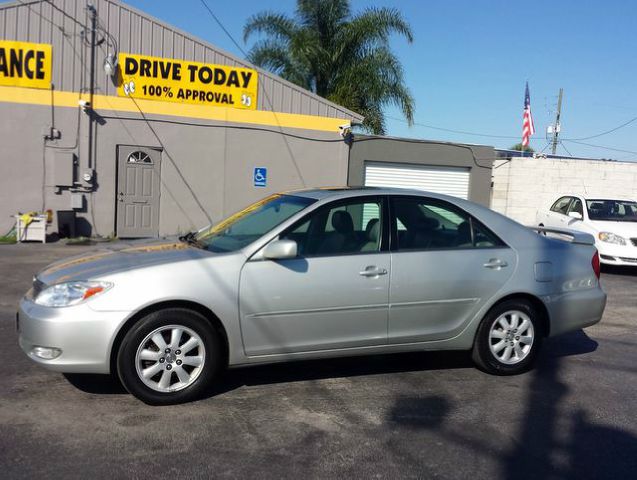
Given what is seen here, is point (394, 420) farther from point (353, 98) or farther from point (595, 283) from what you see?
point (353, 98)

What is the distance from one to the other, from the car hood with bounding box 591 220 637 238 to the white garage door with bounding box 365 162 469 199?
477 centimetres

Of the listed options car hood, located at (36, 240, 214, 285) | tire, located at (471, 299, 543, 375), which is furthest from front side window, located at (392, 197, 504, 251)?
car hood, located at (36, 240, 214, 285)

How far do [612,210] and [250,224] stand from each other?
10532 mm

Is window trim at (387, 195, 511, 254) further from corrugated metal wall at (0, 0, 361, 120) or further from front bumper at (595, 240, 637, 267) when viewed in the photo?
corrugated metal wall at (0, 0, 361, 120)

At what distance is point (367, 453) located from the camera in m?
3.96

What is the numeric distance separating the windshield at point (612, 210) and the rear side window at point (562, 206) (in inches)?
29.4

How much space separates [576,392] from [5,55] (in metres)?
13.5

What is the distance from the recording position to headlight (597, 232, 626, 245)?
1236cm

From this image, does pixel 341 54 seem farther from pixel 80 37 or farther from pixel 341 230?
pixel 341 230

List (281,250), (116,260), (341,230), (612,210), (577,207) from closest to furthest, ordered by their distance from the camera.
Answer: (281,250), (116,260), (341,230), (612,210), (577,207)

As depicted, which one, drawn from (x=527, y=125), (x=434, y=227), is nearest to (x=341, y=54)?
(x=527, y=125)

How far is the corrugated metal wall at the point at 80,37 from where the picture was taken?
1401 cm

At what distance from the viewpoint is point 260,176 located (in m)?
16.1

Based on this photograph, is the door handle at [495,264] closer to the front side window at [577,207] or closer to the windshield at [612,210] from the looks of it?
the windshield at [612,210]
